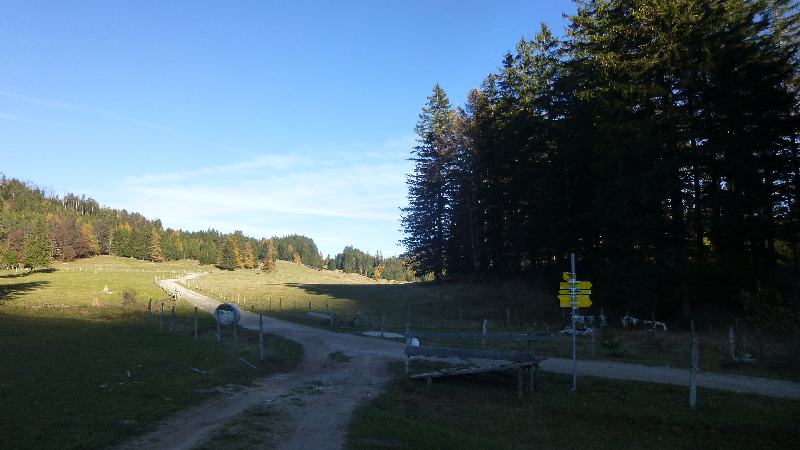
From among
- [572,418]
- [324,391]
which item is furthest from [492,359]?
[324,391]

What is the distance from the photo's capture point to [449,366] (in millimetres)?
17969

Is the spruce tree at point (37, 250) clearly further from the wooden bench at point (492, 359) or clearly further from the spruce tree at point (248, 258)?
the wooden bench at point (492, 359)

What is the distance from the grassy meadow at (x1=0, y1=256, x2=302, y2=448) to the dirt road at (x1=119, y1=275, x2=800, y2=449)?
72cm

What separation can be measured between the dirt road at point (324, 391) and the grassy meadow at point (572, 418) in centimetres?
70

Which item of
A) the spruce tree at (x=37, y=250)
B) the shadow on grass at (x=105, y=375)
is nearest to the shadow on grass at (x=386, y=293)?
the shadow on grass at (x=105, y=375)

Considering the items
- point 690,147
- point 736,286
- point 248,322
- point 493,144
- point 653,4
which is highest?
point 653,4

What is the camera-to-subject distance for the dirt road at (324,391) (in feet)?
30.1

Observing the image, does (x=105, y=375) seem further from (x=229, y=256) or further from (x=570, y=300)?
(x=229, y=256)

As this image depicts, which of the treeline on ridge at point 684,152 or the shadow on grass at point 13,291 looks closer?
the treeline on ridge at point 684,152

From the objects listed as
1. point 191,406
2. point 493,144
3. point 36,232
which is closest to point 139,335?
point 191,406

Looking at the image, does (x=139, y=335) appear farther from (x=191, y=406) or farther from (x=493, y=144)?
(x=493, y=144)

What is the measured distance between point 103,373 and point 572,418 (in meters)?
13.8

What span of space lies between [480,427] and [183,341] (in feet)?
57.3

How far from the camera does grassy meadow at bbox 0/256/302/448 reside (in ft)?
30.8
